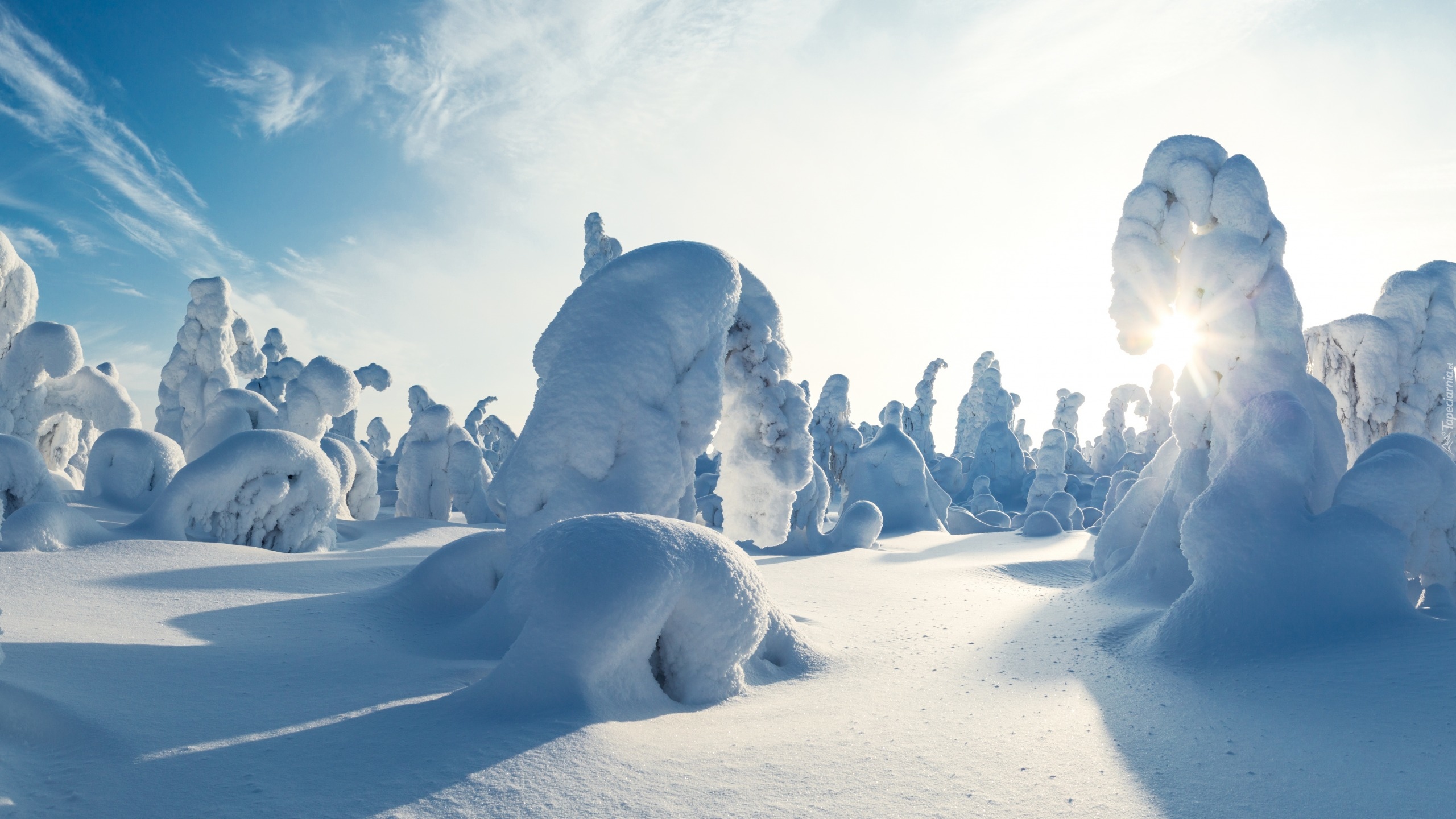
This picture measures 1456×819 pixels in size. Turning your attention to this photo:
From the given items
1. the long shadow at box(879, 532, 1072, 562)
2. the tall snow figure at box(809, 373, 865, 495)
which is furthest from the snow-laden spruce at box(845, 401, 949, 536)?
the long shadow at box(879, 532, 1072, 562)

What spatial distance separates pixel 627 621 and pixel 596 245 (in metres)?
16.5

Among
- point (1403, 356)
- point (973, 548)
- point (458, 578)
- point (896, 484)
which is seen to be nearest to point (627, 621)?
point (458, 578)

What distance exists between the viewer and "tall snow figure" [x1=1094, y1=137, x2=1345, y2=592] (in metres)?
8.00

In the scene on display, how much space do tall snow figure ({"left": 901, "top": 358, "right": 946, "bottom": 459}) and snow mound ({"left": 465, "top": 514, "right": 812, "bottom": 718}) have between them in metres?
33.8

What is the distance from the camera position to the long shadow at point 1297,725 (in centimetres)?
299

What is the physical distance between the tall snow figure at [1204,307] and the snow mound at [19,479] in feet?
45.4

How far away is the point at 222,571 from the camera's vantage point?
729 centimetres

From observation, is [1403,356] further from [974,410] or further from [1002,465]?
[974,410]

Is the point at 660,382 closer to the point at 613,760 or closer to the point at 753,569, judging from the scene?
the point at 753,569

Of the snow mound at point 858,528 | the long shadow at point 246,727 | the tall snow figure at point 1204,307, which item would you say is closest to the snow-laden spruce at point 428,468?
the snow mound at point 858,528

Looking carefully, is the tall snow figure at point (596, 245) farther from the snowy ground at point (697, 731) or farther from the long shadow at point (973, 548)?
the snowy ground at point (697, 731)

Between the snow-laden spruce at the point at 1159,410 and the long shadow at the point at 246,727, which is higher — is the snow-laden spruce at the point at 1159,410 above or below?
above

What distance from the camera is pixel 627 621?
369cm

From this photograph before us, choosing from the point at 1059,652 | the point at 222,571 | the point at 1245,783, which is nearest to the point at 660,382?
the point at 1059,652
